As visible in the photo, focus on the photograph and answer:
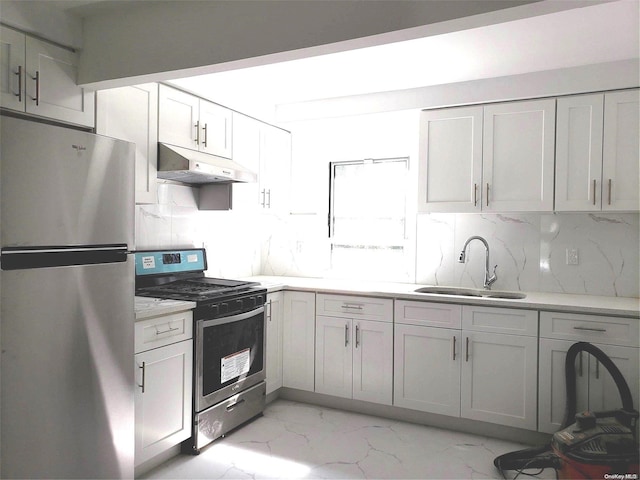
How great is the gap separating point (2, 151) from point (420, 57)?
2272 millimetres

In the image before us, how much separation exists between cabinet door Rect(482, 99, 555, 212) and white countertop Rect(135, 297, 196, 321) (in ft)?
7.01

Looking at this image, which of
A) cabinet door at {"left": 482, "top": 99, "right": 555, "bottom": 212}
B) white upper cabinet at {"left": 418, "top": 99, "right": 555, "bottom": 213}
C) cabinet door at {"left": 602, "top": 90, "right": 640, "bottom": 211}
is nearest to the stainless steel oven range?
white upper cabinet at {"left": 418, "top": 99, "right": 555, "bottom": 213}

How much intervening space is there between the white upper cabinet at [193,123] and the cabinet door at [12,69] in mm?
870

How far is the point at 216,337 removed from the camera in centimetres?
290

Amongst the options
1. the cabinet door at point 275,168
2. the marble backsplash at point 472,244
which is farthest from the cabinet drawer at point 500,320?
the cabinet door at point 275,168

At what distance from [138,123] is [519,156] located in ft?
8.14

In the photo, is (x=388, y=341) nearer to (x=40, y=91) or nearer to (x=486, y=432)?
(x=486, y=432)

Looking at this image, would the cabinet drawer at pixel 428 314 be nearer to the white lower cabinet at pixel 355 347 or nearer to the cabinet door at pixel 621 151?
the white lower cabinet at pixel 355 347

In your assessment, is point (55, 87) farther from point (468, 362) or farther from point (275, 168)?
point (468, 362)

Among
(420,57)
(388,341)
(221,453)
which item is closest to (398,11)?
(420,57)

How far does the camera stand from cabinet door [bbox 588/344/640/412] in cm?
267

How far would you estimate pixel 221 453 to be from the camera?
280 centimetres

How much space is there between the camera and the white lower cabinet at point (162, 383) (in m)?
2.43

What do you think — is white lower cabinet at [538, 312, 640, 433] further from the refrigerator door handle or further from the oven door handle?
the refrigerator door handle
